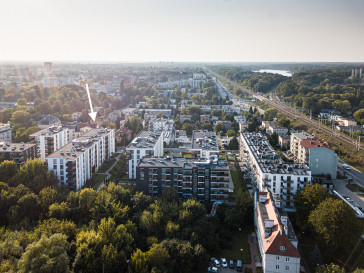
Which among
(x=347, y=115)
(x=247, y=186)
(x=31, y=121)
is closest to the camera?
(x=247, y=186)

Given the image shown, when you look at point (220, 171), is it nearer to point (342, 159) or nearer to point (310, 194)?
point (310, 194)

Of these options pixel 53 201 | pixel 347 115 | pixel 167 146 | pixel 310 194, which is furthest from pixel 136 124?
pixel 347 115

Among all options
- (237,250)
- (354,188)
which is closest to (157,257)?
(237,250)

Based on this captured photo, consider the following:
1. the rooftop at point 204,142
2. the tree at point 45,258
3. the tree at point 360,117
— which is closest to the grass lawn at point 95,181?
the rooftop at point 204,142

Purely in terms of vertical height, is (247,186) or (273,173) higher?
(273,173)

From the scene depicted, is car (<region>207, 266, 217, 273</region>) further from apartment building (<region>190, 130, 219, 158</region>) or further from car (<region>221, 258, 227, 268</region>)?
apartment building (<region>190, 130, 219, 158</region>)

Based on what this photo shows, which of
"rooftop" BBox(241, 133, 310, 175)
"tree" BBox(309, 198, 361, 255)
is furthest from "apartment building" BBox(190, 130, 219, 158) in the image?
"tree" BBox(309, 198, 361, 255)
